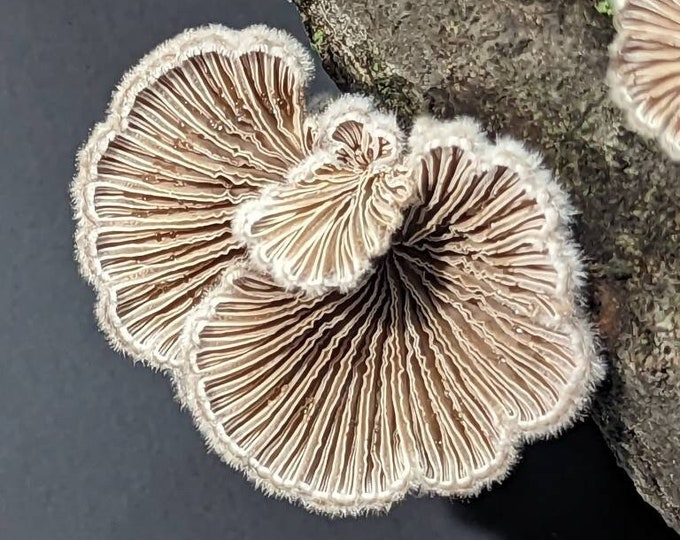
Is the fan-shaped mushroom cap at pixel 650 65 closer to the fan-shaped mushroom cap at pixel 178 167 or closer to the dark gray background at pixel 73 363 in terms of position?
the fan-shaped mushroom cap at pixel 178 167

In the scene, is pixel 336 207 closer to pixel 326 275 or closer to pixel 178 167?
pixel 326 275

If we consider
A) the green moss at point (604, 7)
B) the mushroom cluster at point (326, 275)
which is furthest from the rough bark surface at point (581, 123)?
the mushroom cluster at point (326, 275)

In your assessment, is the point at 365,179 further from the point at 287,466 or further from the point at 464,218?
the point at 287,466

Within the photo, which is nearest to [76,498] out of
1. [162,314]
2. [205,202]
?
[162,314]

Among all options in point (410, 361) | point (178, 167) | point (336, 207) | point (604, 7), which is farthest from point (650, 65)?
point (178, 167)

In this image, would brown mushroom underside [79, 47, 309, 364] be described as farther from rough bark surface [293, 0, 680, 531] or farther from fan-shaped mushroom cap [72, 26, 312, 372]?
rough bark surface [293, 0, 680, 531]

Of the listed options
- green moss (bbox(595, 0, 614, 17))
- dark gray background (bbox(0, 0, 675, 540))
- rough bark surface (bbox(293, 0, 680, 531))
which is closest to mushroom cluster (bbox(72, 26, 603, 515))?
rough bark surface (bbox(293, 0, 680, 531))

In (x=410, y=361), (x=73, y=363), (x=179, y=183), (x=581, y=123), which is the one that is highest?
(x=179, y=183)
